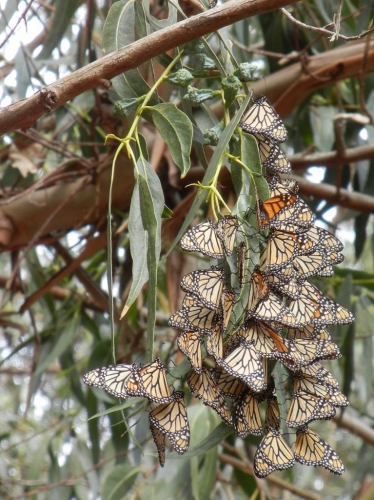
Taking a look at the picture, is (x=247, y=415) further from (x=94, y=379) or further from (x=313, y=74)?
(x=313, y=74)

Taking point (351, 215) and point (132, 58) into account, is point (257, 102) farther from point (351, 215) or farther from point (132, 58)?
point (351, 215)

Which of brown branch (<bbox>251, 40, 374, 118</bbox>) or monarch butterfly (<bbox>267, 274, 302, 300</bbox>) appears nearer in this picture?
monarch butterfly (<bbox>267, 274, 302, 300</bbox>)

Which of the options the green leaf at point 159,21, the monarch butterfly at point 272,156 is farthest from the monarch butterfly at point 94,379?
the green leaf at point 159,21

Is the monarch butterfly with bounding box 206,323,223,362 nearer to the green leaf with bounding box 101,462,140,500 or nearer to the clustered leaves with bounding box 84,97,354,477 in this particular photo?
the clustered leaves with bounding box 84,97,354,477

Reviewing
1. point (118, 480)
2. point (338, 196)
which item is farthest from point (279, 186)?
point (118, 480)

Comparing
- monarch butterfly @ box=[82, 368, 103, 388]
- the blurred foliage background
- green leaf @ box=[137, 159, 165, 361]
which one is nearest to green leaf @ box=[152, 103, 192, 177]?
green leaf @ box=[137, 159, 165, 361]

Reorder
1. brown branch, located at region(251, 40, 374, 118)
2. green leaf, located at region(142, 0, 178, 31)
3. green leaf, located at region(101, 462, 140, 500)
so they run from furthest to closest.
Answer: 1. green leaf, located at region(101, 462, 140, 500)
2. brown branch, located at region(251, 40, 374, 118)
3. green leaf, located at region(142, 0, 178, 31)
